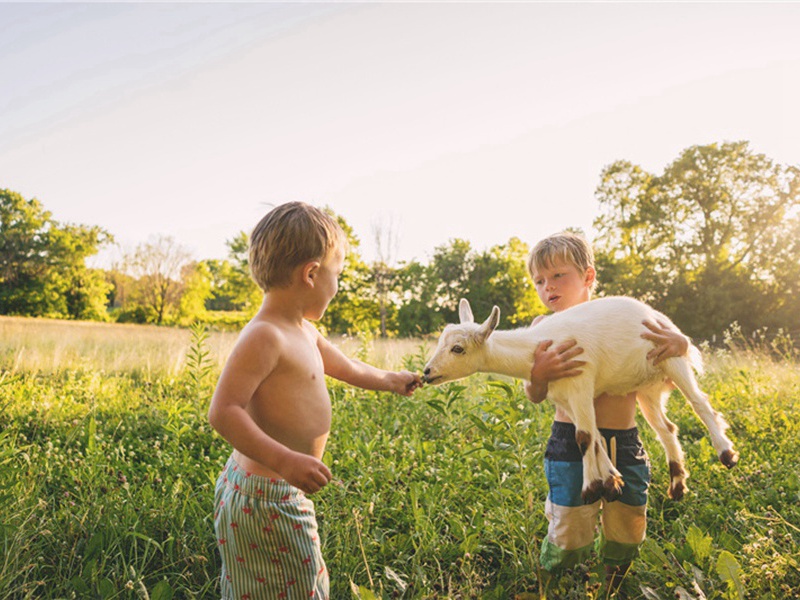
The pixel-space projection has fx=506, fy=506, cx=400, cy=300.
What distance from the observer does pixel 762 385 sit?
606 centimetres

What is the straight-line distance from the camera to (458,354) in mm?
2422

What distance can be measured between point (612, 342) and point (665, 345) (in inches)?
8.2

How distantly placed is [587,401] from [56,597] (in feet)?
9.05

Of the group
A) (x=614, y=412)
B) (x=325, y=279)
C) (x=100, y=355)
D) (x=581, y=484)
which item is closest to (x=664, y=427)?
(x=614, y=412)

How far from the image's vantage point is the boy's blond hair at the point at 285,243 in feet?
5.98

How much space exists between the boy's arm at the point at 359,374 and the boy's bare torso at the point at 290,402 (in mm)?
363

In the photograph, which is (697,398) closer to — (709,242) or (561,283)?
(561,283)

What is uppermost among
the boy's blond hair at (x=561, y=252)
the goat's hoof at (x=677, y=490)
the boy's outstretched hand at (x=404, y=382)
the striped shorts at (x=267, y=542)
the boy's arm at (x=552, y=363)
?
the boy's blond hair at (x=561, y=252)

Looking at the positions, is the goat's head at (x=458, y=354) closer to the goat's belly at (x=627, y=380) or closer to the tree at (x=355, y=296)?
the goat's belly at (x=627, y=380)

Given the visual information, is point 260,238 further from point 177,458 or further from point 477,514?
point 177,458

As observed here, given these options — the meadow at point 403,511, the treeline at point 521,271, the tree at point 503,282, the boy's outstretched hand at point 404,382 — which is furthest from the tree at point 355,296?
the boy's outstretched hand at point 404,382

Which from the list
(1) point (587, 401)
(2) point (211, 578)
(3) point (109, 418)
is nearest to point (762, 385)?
(1) point (587, 401)

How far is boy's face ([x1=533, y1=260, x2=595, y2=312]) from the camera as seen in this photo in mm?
2707

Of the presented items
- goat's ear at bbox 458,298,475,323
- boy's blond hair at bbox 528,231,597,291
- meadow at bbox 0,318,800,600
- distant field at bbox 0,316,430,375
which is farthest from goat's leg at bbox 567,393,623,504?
distant field at bbox 0,316,430,375
